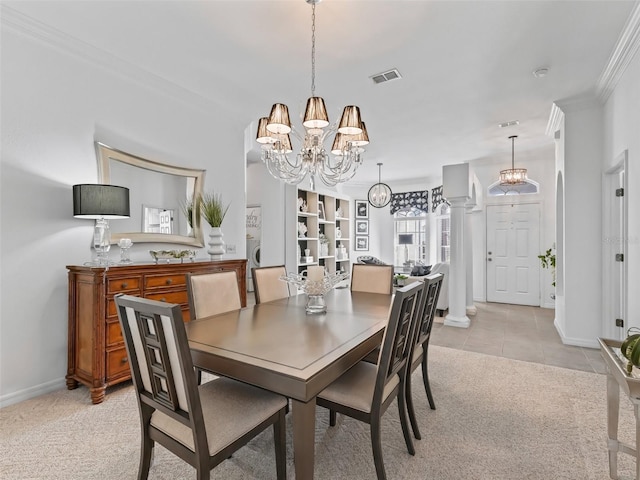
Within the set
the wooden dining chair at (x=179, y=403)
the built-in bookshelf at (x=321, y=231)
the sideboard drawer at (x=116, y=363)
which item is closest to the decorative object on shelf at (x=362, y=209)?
the built-in bookshelf at (x=321, y=231)

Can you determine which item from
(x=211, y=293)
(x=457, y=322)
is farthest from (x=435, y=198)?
(x=211, y=293)

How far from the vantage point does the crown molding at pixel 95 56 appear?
2438 millimetres

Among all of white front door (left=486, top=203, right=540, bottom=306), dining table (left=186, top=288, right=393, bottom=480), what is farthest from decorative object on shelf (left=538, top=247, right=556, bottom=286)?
dining table (left=186, top=288, right=393, bottom=480)

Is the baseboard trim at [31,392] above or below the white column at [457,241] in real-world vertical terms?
below

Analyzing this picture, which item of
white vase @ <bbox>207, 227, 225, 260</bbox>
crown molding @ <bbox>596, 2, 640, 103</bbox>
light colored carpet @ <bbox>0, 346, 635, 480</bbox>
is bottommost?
light colored carpet @ <bbox>0, 346, 635, 480</bbox>

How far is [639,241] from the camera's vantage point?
2689mm

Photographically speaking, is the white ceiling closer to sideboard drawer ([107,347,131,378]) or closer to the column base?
sideboard drawer ([107,347,131,378])

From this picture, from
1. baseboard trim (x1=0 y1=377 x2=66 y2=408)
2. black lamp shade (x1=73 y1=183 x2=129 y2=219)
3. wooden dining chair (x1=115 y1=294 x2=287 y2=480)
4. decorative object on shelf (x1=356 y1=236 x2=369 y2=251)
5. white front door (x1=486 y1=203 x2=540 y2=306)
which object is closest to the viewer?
wooden dining chair (x1=115 y1=294 x2=287 y2=480)

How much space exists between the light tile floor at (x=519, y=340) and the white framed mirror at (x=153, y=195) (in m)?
3.21

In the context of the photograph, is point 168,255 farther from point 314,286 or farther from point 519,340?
point 519,340

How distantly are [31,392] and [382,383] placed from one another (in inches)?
108

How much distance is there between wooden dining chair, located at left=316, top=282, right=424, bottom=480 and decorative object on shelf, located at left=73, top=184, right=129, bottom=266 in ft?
6.86

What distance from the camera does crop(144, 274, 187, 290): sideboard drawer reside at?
281cm

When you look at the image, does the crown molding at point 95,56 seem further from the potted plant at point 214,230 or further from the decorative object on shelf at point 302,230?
the decorative object on shelf at point 302,230
